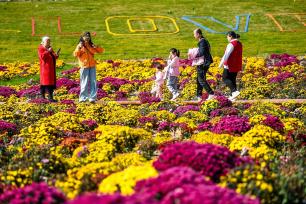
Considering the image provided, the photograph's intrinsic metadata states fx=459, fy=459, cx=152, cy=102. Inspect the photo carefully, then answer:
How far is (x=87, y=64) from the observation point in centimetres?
1692

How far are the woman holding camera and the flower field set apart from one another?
1.00m

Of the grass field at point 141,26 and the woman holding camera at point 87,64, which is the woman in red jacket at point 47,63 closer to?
the woman holding camera at point 87,64

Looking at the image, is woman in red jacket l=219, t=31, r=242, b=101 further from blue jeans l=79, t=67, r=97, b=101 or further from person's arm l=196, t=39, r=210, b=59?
blue jeans l=79, t=67, r=97, b=101

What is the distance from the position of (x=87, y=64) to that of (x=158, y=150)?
24.1 ft

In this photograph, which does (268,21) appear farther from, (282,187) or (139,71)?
(282,187)

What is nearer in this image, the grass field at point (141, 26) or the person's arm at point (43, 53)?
the person's arm at point (43, 53)

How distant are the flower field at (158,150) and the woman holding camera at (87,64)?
1.00 m

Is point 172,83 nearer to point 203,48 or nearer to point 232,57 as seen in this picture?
point 203,48

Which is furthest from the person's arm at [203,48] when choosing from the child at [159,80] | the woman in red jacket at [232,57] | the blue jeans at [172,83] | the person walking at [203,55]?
the child at [159,80]

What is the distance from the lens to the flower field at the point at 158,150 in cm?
615

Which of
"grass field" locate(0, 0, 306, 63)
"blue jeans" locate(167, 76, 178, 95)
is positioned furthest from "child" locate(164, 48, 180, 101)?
"grass field" locate(0, 0, 306, 63)

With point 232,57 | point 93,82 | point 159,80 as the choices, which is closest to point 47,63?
point 93,82

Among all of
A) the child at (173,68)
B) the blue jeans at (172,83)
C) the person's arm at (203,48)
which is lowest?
the blue jeans at (172,83)

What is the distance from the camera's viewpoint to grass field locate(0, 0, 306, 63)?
121 ft
